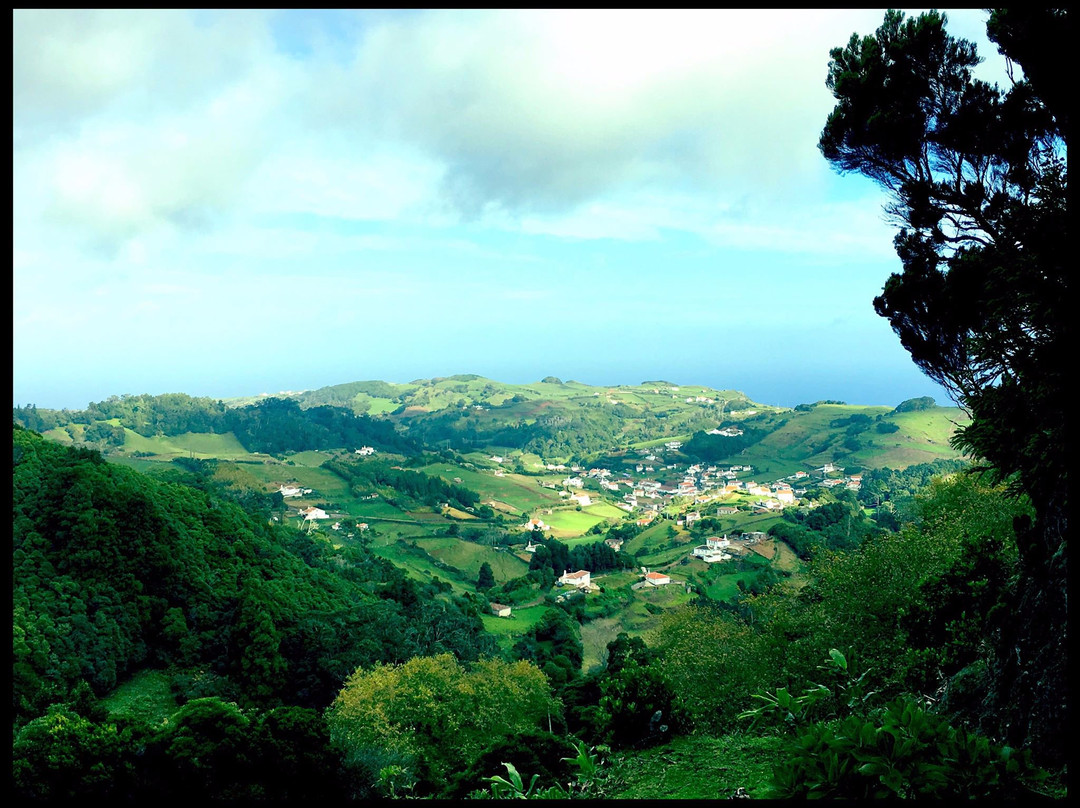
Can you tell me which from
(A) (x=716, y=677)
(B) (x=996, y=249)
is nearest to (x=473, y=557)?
(A) (x=716, y=677)

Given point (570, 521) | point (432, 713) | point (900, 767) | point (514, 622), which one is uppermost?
point (900, 767)

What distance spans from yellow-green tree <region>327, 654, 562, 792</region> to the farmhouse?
93.5 feet

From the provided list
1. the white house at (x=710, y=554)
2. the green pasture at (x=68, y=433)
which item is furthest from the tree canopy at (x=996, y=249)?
the green pasture at (x=68, y=433)

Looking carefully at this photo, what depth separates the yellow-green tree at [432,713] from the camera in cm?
1375

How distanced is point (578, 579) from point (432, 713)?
3220 cm

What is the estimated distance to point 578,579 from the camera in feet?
152

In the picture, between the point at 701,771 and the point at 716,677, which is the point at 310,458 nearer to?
the point at 716,677

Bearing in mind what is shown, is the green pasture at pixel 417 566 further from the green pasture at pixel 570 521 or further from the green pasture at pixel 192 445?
the green pasture at pixel 192 445

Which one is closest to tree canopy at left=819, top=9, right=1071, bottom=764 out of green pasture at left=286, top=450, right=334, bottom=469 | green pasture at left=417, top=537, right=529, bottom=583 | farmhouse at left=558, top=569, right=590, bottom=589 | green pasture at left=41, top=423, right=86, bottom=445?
farmhouse at left=558, top=569, right=590, bottom=589

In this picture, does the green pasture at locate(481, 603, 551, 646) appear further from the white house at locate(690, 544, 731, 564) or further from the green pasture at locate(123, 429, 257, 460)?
the green pasture at locate(123, 429, 257, 460)

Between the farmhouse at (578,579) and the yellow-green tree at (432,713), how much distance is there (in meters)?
28.5

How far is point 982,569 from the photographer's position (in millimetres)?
6422

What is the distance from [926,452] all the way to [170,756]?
83704 millimetres

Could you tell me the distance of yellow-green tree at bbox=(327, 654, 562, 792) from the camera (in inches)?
541
